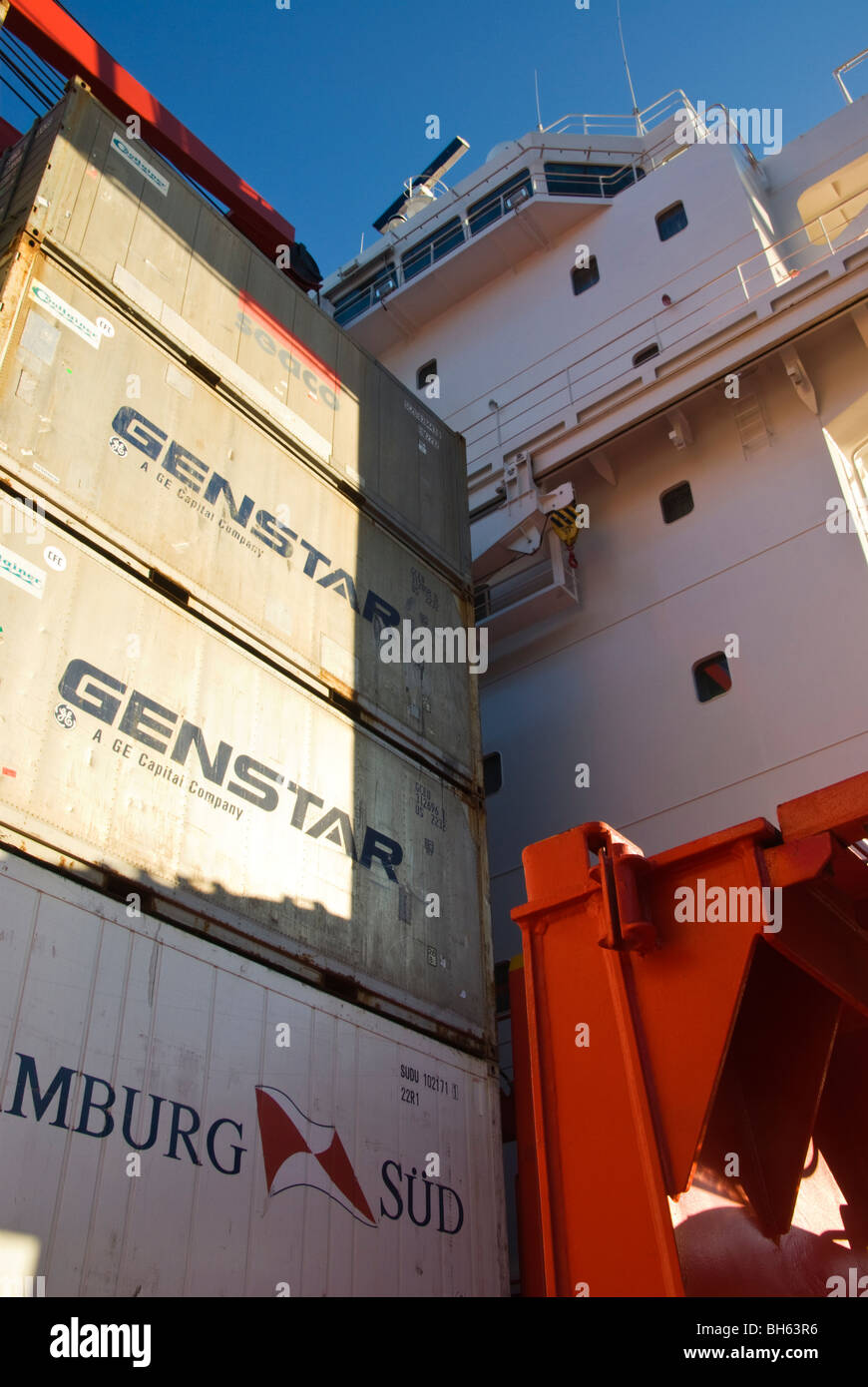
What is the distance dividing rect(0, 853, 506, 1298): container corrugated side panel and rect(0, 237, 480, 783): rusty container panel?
269 centimetres

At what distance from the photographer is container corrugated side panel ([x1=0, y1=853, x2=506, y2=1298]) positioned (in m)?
5.09

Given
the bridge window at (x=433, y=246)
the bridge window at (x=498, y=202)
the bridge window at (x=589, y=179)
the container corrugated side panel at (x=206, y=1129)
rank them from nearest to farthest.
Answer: the container corrugated side panel at (x=206, y=1129) < the bridge window at (x=589, y=179) < the bridge window at (x=498, y=202) < the bridge window at (x=433, y=246)

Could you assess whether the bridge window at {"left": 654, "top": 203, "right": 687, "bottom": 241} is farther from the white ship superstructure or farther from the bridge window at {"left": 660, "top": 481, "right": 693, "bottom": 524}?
the bridge window at {"left": 660, "top": 481, "right": 693, "bottom": 524}

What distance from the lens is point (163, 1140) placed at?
5578mm

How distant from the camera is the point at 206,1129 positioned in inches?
229

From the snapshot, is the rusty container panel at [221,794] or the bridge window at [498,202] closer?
the rusty container panel at [221,794]

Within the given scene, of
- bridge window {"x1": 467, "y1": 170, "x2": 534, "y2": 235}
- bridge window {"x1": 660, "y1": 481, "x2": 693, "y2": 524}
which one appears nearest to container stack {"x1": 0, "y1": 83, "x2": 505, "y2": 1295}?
bridge window {"x1": 660, "y1": 481, "x2": 693, "y2": 524}

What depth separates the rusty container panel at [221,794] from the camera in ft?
20.2

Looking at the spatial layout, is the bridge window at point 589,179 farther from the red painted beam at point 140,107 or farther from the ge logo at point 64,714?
the ge logo at point 64,714

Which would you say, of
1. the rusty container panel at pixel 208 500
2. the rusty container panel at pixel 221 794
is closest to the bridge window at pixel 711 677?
the rusty container panel at pixel 208 500

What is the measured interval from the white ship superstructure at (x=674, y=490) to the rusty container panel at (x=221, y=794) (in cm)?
336

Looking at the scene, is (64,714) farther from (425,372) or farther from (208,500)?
(425,372)

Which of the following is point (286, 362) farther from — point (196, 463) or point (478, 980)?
point (478, 980)

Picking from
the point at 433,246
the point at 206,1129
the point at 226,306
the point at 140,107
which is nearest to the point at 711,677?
the point at 226,306
